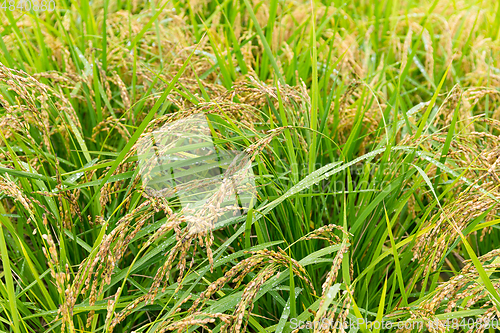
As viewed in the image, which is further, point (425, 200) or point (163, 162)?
point (425, 200)

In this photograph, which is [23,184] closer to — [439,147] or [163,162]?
[163,162]

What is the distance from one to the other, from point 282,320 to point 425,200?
2.89 ft

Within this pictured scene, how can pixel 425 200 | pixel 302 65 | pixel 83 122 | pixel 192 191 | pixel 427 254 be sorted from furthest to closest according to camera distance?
1. pixel 302 65
2. pixel 83 122
3. pixel 425 200
4. pixel 192 191
5. pixel 427 254

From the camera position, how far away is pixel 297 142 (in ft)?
4.50

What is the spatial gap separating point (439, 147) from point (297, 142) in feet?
1.87

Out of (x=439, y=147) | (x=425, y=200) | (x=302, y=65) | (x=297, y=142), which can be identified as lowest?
(x=425, y=200)

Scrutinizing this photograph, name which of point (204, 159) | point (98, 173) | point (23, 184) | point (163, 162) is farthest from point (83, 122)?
point (204, 159)

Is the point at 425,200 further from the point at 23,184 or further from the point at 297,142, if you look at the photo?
the point at 23,184

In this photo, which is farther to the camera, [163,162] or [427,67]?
[427,67]

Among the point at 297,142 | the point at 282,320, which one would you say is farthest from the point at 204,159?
the point at 282,320

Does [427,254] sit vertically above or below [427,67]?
below

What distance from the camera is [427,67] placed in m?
2.16

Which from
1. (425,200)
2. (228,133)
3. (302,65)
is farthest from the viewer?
(302,65)

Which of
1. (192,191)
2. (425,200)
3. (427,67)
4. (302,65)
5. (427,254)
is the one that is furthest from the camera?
(427,67)
